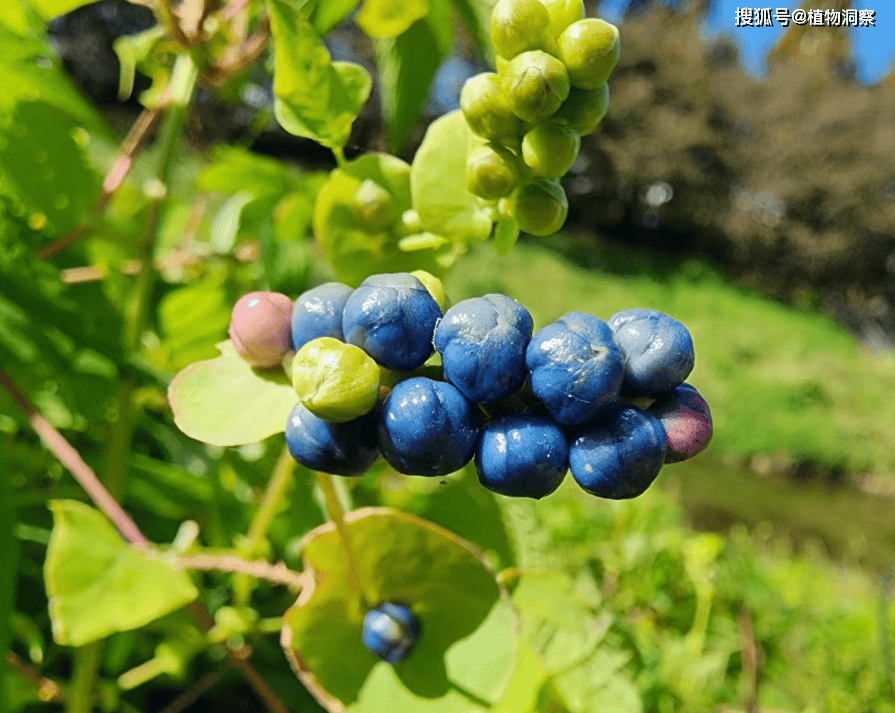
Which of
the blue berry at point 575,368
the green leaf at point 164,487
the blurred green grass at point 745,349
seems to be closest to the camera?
the blue berry at point 575,368

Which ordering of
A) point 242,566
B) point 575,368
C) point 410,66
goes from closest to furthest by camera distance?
point 575,368
point 242,566
point 410,66

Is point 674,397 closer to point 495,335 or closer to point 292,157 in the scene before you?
point 495,335

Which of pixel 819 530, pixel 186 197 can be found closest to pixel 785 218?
pixel 819 530

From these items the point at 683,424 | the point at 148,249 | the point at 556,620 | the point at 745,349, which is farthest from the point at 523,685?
the point at 745,349

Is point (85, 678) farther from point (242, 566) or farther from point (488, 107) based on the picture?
point (488, 107)

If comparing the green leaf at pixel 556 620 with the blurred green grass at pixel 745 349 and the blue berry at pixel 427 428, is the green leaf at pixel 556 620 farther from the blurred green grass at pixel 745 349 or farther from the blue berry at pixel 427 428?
the blurred green grass at pixel 745 349

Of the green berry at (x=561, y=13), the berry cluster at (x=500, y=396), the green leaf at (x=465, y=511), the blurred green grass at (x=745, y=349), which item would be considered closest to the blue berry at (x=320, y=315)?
the berry cluster at (x=500, y=396)

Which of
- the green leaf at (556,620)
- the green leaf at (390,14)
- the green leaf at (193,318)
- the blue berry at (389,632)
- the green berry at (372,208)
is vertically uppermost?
the green leaf at (390,14)
